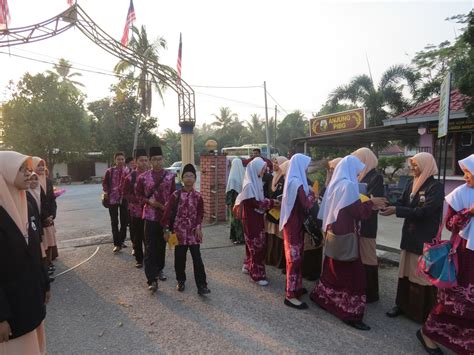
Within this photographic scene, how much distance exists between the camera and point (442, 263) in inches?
113

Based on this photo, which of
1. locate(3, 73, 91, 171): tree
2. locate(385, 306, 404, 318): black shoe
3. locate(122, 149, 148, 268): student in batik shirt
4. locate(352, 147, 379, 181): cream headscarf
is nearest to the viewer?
locate(385, 306, 404, 318): black shoe

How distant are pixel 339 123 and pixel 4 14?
10300 millimetres

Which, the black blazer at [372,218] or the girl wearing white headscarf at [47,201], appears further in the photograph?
the girl wearing white headscarf at [47,201]

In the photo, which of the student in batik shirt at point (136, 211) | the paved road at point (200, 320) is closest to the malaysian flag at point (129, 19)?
the student in batik shirt at point (136, 211)

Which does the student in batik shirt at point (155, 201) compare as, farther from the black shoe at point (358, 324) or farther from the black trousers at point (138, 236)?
the black shoe at point (358, 324)

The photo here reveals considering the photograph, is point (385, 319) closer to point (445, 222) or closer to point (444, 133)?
point (445, 222)

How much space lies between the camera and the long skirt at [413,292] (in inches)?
137

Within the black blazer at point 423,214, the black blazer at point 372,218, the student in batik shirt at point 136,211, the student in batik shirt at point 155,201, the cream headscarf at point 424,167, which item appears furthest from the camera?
the student in batik shirt at point 136,211

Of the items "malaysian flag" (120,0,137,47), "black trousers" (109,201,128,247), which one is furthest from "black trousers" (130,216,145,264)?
"malaysian flag" (120,0,137,47)

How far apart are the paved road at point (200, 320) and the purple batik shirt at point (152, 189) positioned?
1006 mm

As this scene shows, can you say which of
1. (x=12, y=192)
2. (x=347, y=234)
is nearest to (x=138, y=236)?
(x=347, y=234)

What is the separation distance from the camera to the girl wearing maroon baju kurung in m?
4.62

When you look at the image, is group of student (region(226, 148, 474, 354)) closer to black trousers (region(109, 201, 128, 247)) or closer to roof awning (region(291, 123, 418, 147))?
black trousers (region(109, 201, 128, 247))

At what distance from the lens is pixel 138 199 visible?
4762mm
